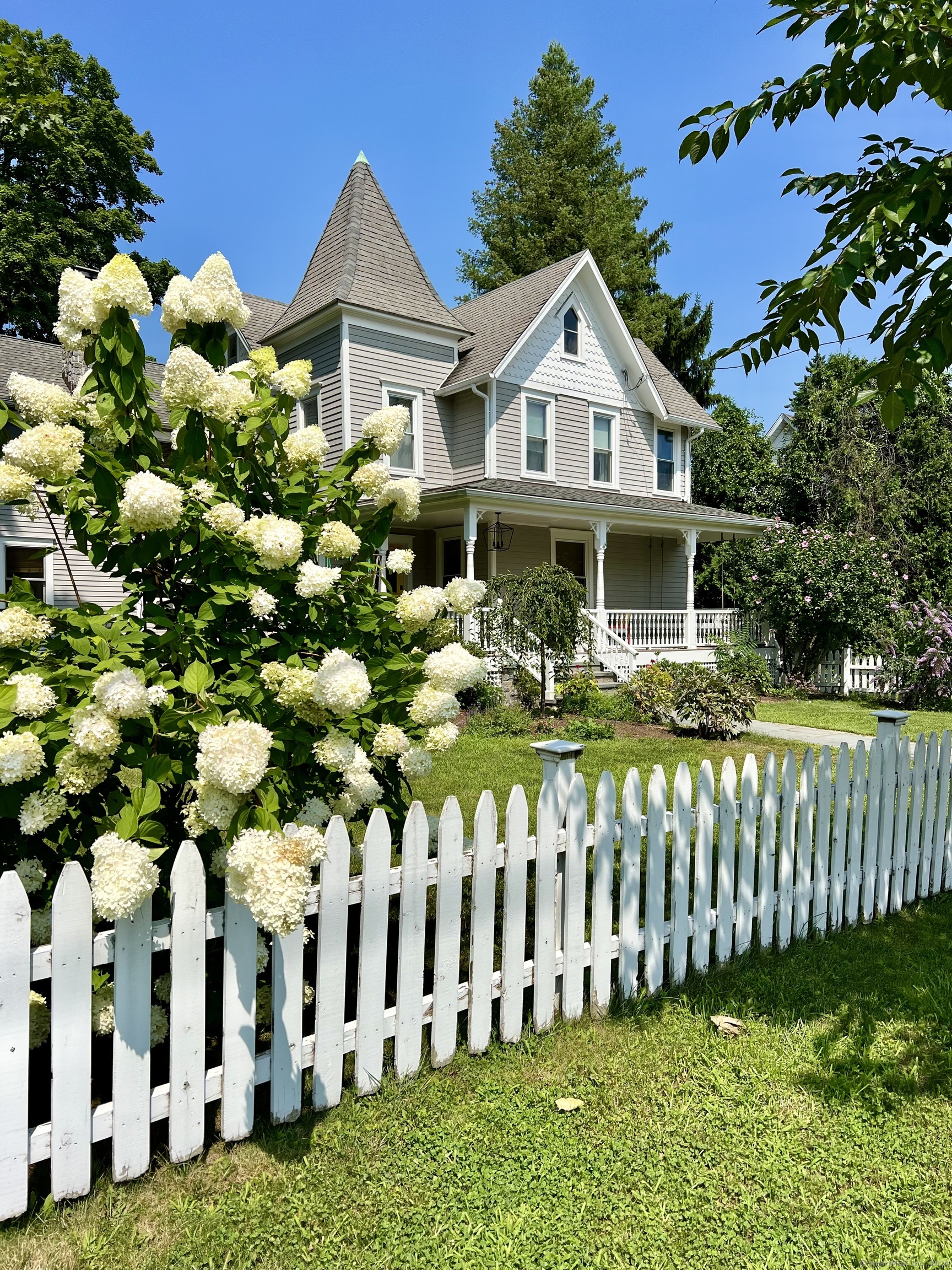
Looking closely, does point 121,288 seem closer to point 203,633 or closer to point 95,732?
point 203,633

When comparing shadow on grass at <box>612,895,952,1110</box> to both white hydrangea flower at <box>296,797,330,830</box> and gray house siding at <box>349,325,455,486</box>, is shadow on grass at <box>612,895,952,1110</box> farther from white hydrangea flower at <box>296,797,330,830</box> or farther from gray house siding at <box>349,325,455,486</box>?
gray house siding at <box>349,325,455,486</box>

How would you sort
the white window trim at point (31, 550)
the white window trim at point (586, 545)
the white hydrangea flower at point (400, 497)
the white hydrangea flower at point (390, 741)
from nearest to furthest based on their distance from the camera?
the white hydrangea flower at point (390, 741)
the white hydrangea flower at point (400, 497)
the white window trim at point (31, 550)
the white window trim at point (586, 545)

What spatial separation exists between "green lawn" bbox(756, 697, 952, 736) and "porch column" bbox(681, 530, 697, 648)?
2.99m

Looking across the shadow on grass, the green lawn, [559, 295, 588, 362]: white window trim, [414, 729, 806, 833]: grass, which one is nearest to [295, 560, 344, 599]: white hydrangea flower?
the shadow on grass

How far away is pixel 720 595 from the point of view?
2255 cm

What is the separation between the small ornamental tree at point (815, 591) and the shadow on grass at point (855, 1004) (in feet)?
43.6

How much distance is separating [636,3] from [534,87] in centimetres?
3170

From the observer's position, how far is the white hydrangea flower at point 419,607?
8.66ft

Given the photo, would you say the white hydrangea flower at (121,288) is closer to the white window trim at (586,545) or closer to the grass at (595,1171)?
the grass at (595,1171)

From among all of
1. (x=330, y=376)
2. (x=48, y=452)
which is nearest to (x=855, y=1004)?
(x=48, y=452)

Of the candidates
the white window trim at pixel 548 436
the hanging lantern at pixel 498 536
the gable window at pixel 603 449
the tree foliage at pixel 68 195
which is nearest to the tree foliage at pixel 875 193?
the hanging lantern at pixel 498 536

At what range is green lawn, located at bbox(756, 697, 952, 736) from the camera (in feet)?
37.8

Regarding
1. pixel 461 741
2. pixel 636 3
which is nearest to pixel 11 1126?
pixel 636 3

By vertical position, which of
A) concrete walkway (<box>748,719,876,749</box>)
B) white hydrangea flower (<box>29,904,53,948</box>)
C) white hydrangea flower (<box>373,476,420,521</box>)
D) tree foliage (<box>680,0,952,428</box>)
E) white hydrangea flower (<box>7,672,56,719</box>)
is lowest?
concrete walkway (<box>748,719,876,749</box>)
